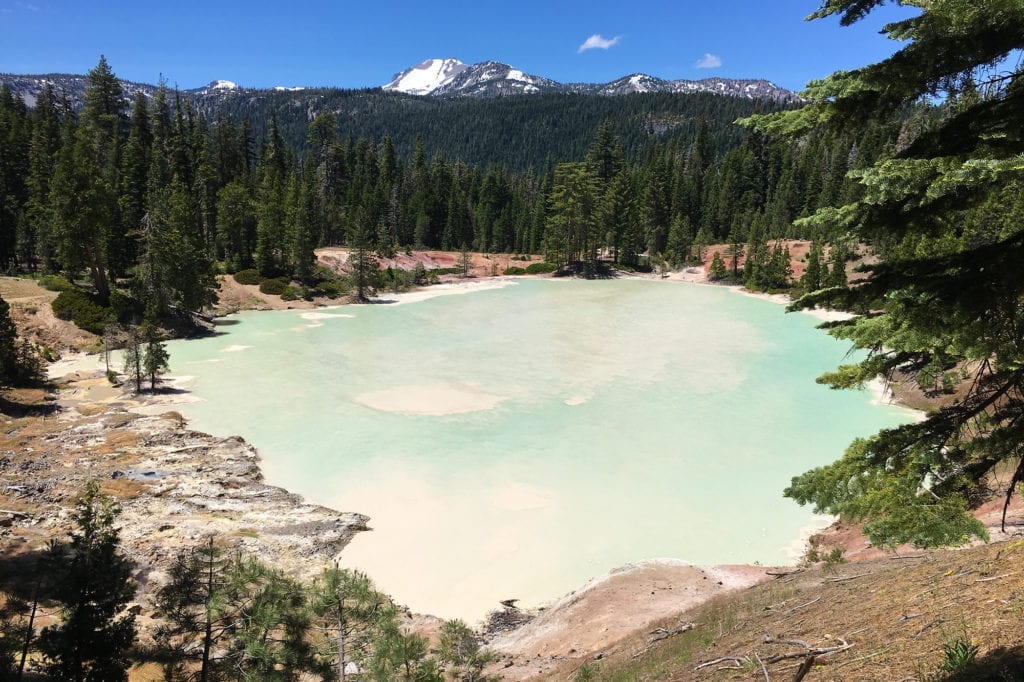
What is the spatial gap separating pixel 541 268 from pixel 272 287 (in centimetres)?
3801

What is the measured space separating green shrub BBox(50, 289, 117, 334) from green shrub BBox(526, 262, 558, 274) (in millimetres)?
51536

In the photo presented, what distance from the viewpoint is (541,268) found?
77812 millimetres

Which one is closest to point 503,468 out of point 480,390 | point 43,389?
point 480,390

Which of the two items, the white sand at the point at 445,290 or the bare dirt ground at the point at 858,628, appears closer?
the bare dirt ground at the point at 858,628

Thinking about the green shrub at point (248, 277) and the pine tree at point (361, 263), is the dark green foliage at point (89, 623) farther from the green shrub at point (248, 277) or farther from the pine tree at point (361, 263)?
the green shrub at point (248, 277)

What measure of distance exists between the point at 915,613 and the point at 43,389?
2906 cm

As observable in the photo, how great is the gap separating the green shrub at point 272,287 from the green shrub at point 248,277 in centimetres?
77

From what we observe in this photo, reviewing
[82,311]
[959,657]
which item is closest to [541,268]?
[82,311]

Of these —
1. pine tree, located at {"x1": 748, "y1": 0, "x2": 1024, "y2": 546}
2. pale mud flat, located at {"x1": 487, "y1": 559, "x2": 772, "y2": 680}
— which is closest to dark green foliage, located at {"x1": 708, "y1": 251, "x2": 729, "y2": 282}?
pale mud flat, located at {"x1": 487, "y1": 559, "x2": 772, "y2": 680}

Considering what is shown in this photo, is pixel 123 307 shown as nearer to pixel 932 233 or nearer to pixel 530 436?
pixel 530 436

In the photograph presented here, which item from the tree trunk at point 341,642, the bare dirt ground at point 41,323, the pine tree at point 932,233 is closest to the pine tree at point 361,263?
the bare dirt ground at point 41,323

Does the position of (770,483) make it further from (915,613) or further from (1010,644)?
(1010,644)

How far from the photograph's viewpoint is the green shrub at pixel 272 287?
5009 cm

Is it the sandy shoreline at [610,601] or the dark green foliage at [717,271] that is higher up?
the dark green foliage at [717,271]
